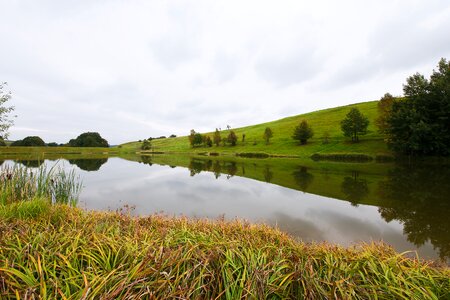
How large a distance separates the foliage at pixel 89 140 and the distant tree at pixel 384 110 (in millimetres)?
152359

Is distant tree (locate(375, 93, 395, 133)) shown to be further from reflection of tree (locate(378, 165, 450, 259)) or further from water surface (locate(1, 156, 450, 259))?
water surface (locate(1, 156, 450, 259))

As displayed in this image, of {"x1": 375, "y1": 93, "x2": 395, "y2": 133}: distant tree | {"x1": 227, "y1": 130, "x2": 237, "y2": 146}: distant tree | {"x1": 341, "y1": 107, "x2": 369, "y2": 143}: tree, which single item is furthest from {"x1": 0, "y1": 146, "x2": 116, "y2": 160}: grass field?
{"x1": 375, "y1": 93, "x2": 395, "y2": 133}: distant tree

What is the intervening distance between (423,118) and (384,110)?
11866 mm

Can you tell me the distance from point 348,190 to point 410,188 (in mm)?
4666

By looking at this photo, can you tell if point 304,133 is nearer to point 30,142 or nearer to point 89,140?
point 89,140

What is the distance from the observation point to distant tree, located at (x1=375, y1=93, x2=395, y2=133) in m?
52.9

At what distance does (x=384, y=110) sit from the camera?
183ft

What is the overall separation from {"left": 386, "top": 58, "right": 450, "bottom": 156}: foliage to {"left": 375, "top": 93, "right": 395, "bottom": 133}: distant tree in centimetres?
360

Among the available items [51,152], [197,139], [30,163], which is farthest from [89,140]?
[30,163]

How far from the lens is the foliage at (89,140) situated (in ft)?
497

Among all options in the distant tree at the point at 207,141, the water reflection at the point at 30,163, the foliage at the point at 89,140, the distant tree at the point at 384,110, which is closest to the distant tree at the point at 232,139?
the distant tree at the point at 207,141

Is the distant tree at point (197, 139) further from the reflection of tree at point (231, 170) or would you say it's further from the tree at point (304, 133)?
the reflection of tree at point (231, 170)

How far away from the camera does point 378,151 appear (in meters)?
52.2

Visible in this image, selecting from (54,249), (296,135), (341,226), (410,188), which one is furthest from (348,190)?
(296,135)
